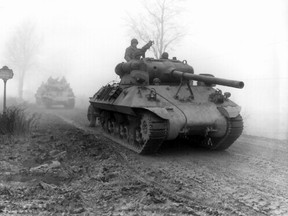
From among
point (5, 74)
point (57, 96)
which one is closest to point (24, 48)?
point (57, 96)

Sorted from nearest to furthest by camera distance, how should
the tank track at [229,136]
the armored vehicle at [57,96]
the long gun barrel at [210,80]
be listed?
A: the long gun barrel at [210,80]
the tank track at [229,136]
the armored vehicle at [57,96]

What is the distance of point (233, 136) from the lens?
337 inches

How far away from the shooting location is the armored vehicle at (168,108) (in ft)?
26.0

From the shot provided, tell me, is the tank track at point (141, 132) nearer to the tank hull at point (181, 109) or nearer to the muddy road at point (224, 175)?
the tank hull at point (181, 109)

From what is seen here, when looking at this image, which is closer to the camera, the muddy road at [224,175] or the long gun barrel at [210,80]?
the muddy road at [224,175]

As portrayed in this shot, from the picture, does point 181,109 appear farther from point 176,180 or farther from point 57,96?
point 57,96

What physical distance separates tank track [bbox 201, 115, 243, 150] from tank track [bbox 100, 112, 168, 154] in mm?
1579

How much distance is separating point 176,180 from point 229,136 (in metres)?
2.79

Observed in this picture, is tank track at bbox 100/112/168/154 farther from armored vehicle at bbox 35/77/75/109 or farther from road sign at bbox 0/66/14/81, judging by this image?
armored vehicle at bbox 35/77/75/109

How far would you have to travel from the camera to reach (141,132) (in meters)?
8.34

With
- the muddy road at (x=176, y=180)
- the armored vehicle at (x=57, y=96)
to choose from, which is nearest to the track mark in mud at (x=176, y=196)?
the muddy road at (x=176, y=180)

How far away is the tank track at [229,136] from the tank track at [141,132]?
1.58m

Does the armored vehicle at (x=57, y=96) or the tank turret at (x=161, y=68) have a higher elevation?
the tank turret at (x=161, y=68)

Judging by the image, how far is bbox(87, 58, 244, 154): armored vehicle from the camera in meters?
7.93
